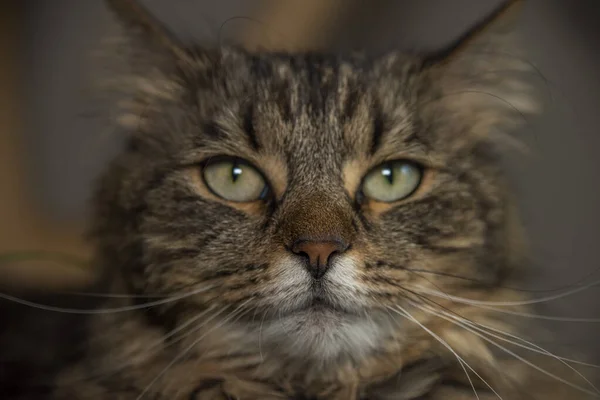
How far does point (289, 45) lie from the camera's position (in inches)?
41.3

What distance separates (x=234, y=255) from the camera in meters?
0.86

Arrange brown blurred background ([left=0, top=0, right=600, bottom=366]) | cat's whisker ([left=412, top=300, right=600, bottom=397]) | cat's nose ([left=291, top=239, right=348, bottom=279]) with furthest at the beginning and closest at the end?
brown blurred background ([left=0, top=0, right=600, bottom=366]) → cat's whisker ([left=412, top=300, right=600, bottom=397]) → cat's nose ([left=291, top=239, right=348, bottom=279])

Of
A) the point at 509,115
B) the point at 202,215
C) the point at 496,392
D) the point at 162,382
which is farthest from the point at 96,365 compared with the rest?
the point at 509,115

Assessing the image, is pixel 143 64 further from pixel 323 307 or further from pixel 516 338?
pixel 516 338

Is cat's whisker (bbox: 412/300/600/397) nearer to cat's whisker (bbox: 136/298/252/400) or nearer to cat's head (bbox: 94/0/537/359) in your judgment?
cat's head (bbox: 94/0/537/359)

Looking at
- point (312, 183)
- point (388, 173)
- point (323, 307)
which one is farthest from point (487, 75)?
point (323, 307)

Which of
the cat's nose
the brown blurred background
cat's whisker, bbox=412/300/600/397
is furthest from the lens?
the brown blurred background

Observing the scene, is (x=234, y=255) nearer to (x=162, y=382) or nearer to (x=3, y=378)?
(x=162, y=382)

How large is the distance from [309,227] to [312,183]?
9 cm

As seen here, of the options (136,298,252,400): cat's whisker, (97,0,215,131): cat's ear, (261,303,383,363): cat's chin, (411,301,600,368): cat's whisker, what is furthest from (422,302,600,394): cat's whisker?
(97,0,215,131): cat's ear

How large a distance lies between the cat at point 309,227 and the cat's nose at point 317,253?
0.05 ft

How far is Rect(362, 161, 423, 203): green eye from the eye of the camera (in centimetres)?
93

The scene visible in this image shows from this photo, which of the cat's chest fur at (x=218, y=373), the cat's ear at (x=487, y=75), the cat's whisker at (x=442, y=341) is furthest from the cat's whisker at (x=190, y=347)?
the cat's ear at (x=487, y=75)

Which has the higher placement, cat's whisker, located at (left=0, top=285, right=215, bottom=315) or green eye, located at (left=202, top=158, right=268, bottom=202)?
green eye, located at (left=202, top=158, right=268, bottom=202)
